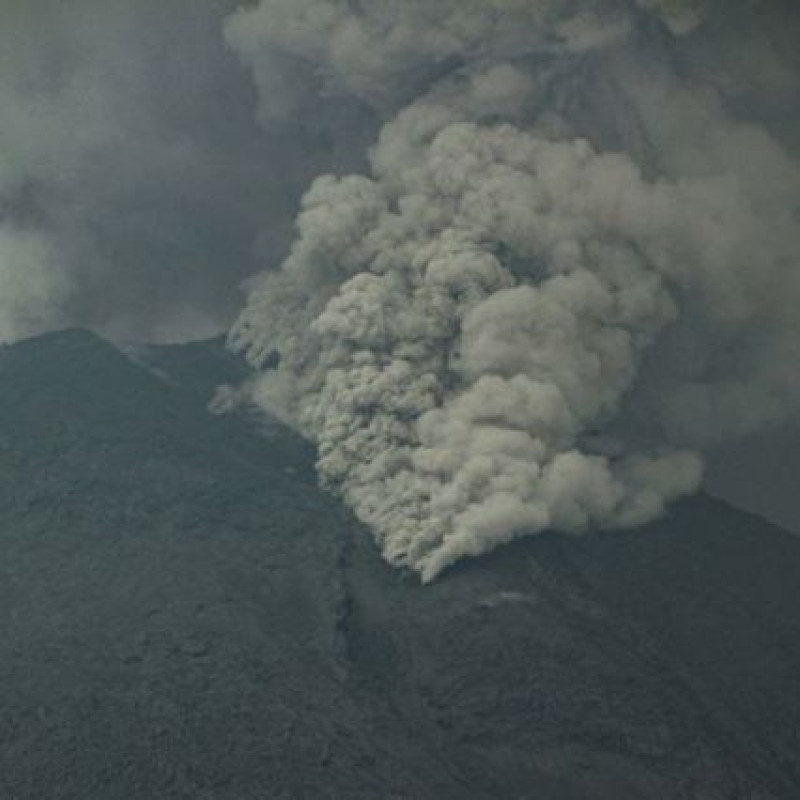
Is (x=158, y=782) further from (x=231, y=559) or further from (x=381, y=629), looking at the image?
(x=231, y=559)

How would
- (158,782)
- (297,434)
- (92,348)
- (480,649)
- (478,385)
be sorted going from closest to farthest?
1. (158,782)
2. (480,649)
3. (478,385)
4. (297,434)
5. (92,348)

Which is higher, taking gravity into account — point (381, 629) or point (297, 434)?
point (297, 434)

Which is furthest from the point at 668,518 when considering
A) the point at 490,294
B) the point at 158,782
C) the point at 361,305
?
the point at 158,782

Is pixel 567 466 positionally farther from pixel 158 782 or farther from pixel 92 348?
pixel 92 348

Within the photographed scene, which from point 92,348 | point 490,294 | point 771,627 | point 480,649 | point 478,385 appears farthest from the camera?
point 92,348

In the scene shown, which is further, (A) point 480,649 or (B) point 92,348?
(B) point 92,348

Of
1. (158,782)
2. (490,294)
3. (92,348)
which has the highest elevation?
(92,348)
